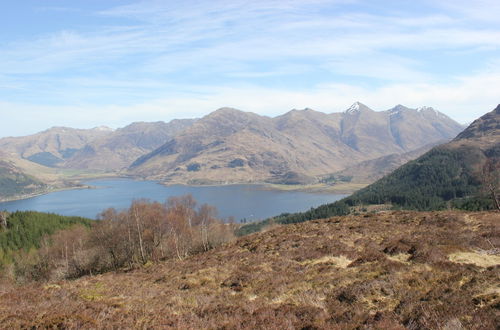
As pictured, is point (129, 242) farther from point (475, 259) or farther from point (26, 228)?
A: point (26, 228)

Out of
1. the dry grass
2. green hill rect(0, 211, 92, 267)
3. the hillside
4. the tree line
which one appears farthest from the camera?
green hill rect(0, 211, 92, 267)

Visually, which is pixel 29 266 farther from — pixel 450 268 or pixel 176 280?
pixel 450 268

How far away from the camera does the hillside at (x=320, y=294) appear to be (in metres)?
12.5

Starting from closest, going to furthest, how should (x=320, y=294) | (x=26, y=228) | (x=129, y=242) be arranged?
(x=320, y=294) → (x=129, y=242) → (x=26, y=228)

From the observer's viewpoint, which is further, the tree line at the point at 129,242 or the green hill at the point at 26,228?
the green hill at the point at 26,228

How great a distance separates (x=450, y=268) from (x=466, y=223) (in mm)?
19049

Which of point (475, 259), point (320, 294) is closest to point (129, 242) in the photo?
point (320, 294)

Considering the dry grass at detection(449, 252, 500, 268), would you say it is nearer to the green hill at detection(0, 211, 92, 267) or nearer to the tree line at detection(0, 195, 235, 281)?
the tree line at detection(0, 195, 235, 281)

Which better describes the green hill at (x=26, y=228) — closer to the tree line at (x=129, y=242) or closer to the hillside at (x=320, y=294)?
the tree line at (x=129, y=242)

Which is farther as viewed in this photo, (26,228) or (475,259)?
(26,228)

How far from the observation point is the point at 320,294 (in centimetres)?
1648

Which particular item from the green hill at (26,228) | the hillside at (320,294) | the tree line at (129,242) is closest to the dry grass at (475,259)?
the hillside at (320,294)

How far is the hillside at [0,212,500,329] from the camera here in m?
12.5

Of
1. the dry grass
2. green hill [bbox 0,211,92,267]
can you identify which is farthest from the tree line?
the dry grass
